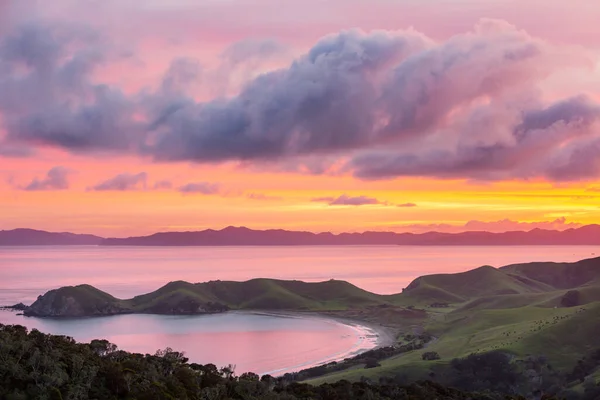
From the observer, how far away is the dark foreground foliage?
221 feet

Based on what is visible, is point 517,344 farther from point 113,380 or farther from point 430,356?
point 113,380

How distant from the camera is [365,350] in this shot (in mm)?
194875

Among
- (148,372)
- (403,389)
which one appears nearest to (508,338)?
(403,389)

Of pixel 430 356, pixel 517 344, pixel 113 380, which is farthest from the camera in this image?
pixel 430 356

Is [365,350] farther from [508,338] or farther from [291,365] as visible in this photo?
[508,338]

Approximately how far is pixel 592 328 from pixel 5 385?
143 meters

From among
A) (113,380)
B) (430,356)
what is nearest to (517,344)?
(430,356)

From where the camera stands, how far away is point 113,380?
72312 millimetres

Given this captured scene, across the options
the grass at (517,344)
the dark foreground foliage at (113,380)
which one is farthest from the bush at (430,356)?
the dark foreground foliage at (113,380)

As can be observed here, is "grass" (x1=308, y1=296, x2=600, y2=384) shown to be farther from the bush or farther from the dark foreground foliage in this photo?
the dark foreground foliage

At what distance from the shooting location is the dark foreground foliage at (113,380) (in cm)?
6738

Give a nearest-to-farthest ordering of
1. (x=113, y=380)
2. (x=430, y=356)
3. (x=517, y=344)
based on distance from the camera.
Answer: (x=113, y=380)
(x=517, y=344)
(x=430, y=356)

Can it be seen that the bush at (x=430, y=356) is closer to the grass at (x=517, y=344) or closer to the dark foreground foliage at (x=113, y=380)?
the grass at (x=517, y=344)

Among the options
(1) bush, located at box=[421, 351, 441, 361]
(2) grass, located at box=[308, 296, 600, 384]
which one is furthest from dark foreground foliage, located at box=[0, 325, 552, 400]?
(1) bush, located at box=[421, 351, 441, 361]
